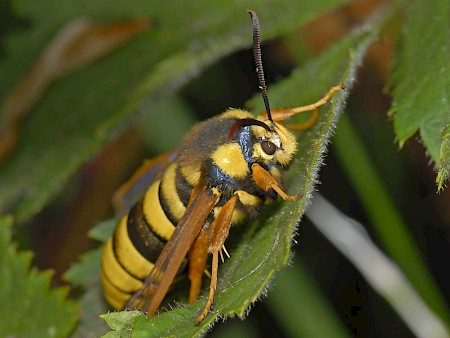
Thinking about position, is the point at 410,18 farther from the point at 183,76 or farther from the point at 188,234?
the point at 188,234

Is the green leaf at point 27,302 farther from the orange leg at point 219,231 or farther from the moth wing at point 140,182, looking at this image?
the orange leg at point 219,231

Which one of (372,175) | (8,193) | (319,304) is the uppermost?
(8,193)

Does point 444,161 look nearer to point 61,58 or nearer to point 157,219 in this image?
point 157,219

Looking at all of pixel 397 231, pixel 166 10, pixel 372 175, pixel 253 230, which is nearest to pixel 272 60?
pixel 166 10

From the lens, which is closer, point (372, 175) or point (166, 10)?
point (372, 175)

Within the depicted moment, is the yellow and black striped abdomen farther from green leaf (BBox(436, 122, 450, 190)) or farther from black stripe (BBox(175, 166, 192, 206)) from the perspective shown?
green leaf (BBox(436, 122, 450, 190))

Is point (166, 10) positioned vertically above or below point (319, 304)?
above

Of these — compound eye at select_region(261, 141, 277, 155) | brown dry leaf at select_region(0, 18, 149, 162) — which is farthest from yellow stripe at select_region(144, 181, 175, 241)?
brown dry leaf at select_region(0, 18, 149, 162)
